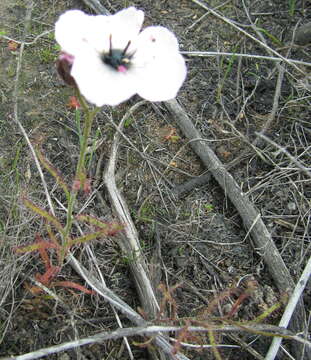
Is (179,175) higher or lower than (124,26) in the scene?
lower

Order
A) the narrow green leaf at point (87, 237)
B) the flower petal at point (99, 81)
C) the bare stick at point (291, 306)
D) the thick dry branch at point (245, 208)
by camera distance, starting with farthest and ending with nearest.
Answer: the thick dry branch at point (245, 208) → the bare stick at point (291, 306) → the narrow green leaf at point (87, 237) → the flower petal at point (99, 81)

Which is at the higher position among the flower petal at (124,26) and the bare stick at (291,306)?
the flower petal at (124,26)

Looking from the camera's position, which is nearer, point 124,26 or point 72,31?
point 72,31

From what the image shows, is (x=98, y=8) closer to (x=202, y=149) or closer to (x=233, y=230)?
(x=202, y=149)

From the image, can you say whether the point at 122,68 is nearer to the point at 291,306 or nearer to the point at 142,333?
the point at 142,333

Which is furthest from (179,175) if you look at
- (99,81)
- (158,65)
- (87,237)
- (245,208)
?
(99,81)

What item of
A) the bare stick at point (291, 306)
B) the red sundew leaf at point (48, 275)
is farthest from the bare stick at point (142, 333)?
the red sundew leaf at point (48, 275)

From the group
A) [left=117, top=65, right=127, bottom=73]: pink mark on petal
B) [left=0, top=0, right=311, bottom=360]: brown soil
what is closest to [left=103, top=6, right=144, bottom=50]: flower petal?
[left=117, top=65, right=127, bottom=73]: pink mark on petal

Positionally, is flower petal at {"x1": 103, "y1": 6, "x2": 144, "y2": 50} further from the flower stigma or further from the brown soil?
the brown soil

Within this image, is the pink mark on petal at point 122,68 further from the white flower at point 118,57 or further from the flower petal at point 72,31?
the flower petal at point 72,31

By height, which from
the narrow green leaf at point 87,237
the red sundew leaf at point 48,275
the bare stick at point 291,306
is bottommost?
the bare stick at point 291,306
